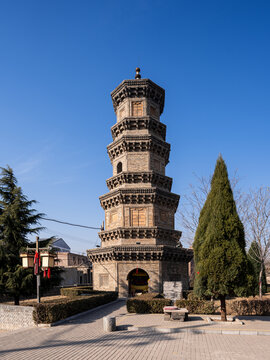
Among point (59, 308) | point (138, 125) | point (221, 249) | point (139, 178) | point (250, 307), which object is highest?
point (138, 125)

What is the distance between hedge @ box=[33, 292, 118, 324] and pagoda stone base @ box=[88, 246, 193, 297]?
801 cm

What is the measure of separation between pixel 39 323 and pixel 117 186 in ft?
62.4

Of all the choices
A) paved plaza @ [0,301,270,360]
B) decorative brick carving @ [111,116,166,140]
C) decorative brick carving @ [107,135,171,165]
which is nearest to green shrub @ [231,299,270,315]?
paved plaza @ [0,301,270,360]

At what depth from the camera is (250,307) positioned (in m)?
19.0

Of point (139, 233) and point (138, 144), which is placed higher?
point (138, 144)

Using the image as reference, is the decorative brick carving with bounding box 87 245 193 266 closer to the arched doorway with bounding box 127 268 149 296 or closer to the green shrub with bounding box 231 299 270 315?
the arched doorway with bounding box 127 268 149 296

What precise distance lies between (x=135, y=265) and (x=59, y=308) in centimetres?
1383

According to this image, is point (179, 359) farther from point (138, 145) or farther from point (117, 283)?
point (138, 145)

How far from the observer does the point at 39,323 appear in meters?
14.5

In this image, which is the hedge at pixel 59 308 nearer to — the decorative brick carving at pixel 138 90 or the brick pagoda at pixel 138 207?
the brick pagoda at pixel 138 207

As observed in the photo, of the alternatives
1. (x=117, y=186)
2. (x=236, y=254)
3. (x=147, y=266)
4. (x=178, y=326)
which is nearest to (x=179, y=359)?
(x=178, y=326)

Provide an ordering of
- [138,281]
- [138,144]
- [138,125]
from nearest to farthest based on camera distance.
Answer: [138,281]
[138,144]
[138,125]

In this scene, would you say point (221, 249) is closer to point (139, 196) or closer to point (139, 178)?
point (139, 196)

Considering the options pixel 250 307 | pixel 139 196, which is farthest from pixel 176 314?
pixel 139 196
